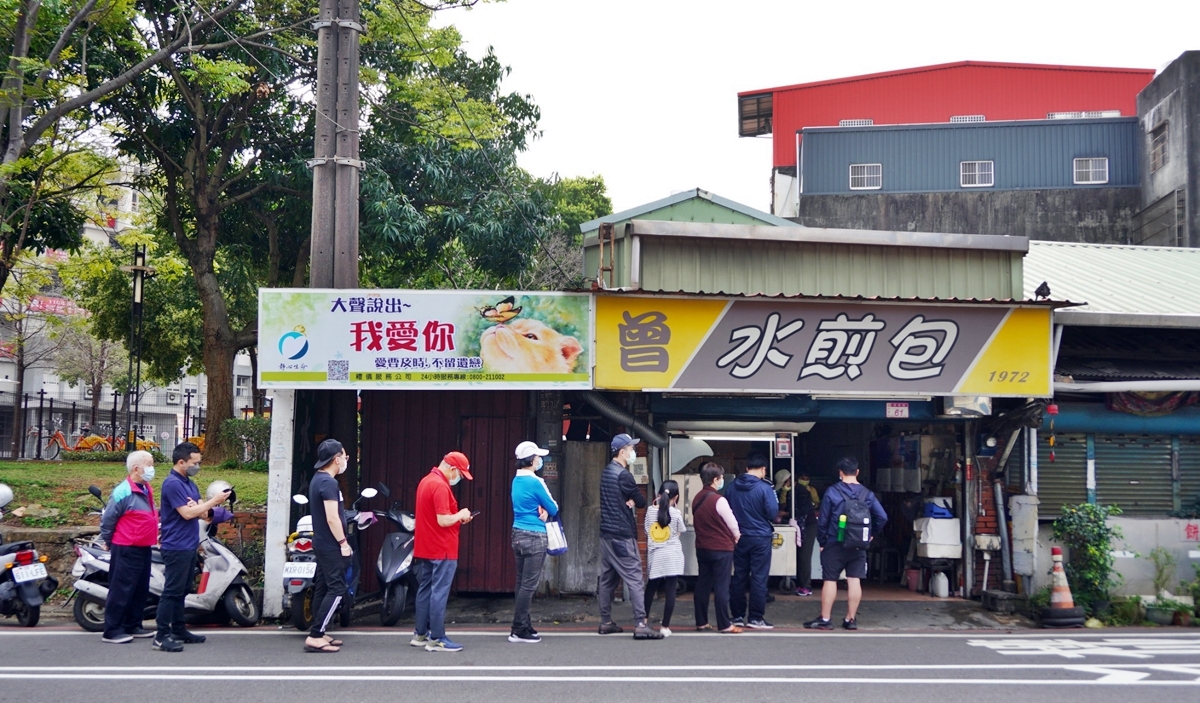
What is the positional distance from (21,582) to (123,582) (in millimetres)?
1574

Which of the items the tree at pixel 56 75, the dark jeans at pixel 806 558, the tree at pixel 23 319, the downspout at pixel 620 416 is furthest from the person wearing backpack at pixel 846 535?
the tree at pixel 23 319

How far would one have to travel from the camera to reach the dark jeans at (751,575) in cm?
1083

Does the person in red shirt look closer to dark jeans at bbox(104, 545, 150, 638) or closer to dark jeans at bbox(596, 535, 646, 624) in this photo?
dark jeans at bbox(596, 535, 646, 624)

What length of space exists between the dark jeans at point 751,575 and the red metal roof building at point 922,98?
30864mm

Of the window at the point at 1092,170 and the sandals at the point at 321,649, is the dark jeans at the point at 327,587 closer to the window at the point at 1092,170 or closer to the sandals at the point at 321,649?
the sandals at the point at 321,649

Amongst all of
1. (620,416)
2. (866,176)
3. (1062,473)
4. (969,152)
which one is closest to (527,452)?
(620,416)

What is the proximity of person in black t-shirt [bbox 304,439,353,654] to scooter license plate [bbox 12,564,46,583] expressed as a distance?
10.4 feet

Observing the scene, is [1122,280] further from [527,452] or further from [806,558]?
Answer: [527,452]

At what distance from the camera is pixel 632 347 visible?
11359 mm

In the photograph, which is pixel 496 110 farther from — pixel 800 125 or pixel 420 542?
pixel 800 125

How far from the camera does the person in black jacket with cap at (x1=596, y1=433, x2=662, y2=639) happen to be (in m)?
9.92

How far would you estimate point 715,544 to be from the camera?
34.4 ft

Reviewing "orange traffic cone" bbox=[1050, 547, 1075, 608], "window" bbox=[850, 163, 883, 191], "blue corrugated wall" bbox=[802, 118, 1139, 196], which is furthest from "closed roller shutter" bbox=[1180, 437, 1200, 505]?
"window" bbox=[850, 163, 883, 191]

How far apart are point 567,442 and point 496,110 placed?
11855 millimetres
